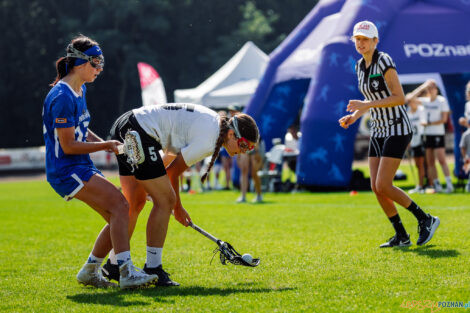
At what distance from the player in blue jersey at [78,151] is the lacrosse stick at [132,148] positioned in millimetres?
67

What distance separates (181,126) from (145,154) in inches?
13.7

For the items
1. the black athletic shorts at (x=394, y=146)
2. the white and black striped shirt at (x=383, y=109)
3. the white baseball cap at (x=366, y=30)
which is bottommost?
the black athletic shorts at (x=394, y=146)

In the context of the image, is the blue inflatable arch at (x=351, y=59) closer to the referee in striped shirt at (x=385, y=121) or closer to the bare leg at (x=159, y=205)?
the referee in striped shirt at (x=385, y=121)

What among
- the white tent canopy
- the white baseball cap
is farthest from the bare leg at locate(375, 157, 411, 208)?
the white tent canopy

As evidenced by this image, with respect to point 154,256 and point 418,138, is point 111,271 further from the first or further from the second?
point 418,138

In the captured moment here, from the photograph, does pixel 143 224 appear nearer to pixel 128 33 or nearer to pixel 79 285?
pixel 79 285

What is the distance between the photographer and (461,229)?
25.5 ft

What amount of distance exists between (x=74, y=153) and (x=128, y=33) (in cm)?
4438

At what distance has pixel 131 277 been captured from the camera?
5.09 m

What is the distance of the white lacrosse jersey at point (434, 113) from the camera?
13172mm

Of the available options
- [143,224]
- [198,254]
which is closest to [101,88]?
[143,224]

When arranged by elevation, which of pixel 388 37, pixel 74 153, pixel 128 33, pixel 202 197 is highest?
pixel 128 33

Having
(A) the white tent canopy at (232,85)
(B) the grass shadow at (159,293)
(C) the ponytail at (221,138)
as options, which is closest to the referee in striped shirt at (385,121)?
(C) the ponytail at (221,138)

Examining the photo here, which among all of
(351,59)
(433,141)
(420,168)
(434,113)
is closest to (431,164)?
(420,168)
